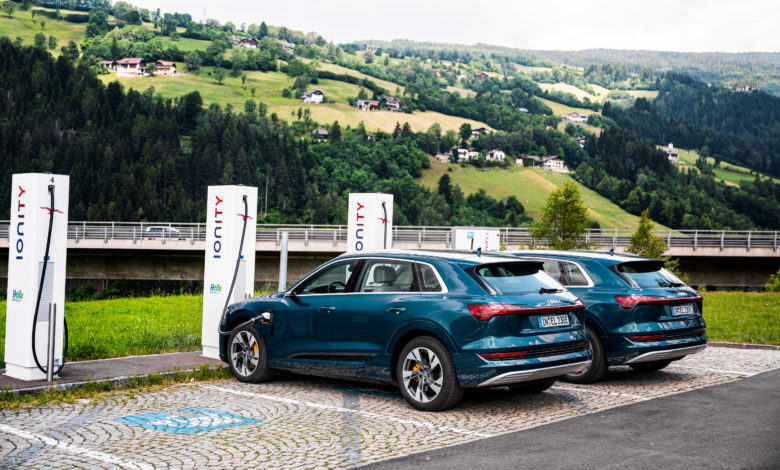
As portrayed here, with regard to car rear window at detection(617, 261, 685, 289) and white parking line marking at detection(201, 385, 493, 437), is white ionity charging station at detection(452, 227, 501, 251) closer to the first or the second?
car rear window at detection(617, 261, 685, 289)

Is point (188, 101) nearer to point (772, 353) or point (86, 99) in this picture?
point (86, 99)

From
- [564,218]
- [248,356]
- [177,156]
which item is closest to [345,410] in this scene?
[248,356]

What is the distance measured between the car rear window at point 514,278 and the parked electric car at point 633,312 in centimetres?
127

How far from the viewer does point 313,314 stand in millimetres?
8617

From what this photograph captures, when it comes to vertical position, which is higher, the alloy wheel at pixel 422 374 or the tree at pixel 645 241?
the tree at pixel 645 241

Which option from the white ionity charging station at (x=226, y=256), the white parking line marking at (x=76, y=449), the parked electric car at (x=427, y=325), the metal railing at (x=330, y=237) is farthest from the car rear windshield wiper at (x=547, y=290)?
the metal railing at (x=330, y=237)

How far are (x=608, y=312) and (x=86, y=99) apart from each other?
151m

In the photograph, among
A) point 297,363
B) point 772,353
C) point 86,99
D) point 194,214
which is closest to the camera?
point 297,363

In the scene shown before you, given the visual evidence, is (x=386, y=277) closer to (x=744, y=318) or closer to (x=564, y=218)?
(x=744, y=318)

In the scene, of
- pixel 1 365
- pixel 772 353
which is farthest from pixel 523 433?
pixel 772 353

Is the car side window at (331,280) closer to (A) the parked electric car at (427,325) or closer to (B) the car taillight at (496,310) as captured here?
(A) the parked electric car at (427,325)

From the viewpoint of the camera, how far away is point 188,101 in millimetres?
167125

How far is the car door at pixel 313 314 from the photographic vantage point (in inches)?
334

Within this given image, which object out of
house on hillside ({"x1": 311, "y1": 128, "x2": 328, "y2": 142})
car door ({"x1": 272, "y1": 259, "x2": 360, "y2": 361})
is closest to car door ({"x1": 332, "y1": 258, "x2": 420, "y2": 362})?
car door ({"x1": 272, "y1": 259, "x2": 360, "y2": 361})
